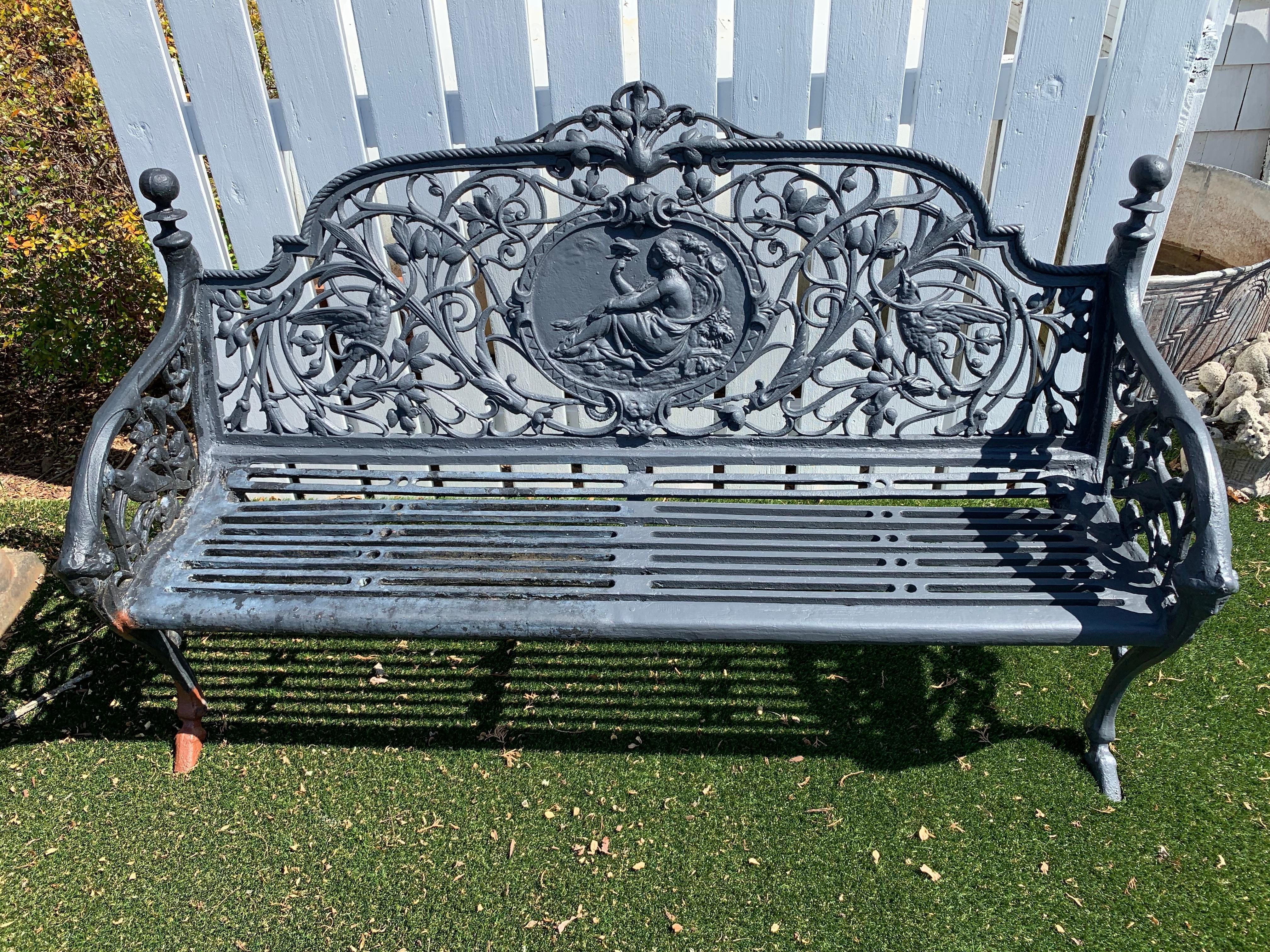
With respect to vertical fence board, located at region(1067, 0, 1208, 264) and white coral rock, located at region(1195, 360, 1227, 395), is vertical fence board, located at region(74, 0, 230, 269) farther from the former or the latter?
white coral rock, located at region(1195, 360, 1227, 395)

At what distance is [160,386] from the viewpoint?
4.86 metres

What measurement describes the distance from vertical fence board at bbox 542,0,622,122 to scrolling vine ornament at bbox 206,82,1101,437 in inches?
8.3

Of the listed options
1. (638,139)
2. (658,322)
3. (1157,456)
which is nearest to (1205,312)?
(1157,456)

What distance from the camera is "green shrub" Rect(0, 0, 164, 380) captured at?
11.3ft

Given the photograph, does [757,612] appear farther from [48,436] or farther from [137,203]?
[48,436]

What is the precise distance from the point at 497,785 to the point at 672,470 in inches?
67.7

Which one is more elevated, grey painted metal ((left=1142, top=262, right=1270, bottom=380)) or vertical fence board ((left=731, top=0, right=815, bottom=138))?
vertical fence board ((left=731, top=0, right=815, bottom=138))

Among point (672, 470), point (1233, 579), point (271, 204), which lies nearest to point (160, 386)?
point (271, 204)

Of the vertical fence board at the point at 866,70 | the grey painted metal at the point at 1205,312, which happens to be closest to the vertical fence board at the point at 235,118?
the vertical fence board at the point at 866,70

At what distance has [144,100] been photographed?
287cm

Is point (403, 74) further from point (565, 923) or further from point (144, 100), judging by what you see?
point (565, 923)

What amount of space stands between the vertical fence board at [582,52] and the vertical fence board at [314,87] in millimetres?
685

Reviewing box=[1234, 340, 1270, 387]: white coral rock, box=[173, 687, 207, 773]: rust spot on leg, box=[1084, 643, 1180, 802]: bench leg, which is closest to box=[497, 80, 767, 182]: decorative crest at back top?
box=[1084, 643, 1180, 802]: bench leg

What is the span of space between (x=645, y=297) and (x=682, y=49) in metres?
0.95
